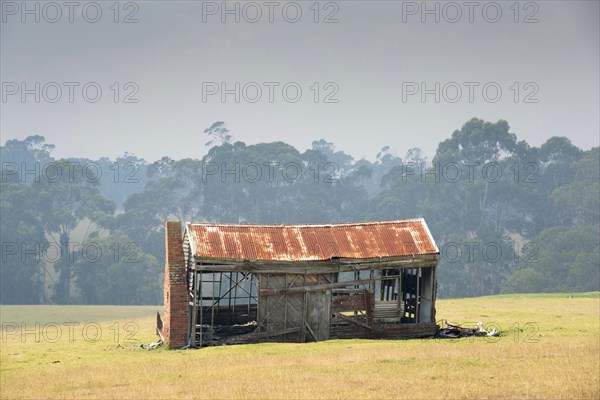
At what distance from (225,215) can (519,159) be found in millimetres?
51548

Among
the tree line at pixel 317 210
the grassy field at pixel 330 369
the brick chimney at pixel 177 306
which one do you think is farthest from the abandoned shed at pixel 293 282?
the tree line at pixel 317 210

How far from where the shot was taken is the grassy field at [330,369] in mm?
25859

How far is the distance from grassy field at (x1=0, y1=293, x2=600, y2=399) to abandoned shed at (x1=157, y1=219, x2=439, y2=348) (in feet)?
7.57

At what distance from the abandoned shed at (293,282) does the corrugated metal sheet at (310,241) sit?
0.16 ft

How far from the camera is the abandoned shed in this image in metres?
38.3

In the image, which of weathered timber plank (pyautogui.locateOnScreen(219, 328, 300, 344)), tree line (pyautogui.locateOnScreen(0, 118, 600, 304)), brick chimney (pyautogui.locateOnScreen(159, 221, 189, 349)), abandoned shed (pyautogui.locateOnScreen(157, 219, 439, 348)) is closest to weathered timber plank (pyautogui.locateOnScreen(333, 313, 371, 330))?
abandoned shed (pyautogui.locateOnScreen(157, 219, 439, 348))

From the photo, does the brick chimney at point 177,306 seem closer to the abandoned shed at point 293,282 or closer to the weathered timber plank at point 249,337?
the abandoned shed at point 293,282

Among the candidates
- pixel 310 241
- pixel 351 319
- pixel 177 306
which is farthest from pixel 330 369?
pixel 310 241

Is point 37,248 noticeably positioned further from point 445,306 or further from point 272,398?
point 272,398

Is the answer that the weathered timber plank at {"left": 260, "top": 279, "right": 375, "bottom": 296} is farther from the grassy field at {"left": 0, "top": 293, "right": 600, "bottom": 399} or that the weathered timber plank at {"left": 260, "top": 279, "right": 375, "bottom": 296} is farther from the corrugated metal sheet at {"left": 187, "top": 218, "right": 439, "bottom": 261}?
the grassy field at {"left": 0, "top": 293, "right": 600, "bottom": 399}

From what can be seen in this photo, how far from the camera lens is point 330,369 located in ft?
96.5

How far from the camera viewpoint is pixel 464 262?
117625mm

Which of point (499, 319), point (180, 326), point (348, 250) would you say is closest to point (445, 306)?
point (499, 319)

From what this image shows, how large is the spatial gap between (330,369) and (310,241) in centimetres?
1224
